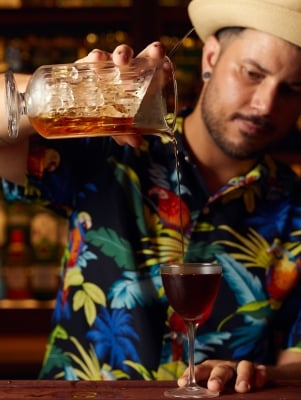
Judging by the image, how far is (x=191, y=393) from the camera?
5.22 feet

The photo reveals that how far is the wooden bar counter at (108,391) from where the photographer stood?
159 cm

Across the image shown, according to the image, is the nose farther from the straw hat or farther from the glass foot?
the glass foot

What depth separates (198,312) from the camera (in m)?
1.66

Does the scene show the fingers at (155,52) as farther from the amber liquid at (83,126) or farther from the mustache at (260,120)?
the mustache at (260,120)

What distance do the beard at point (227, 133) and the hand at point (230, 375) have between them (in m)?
0.62

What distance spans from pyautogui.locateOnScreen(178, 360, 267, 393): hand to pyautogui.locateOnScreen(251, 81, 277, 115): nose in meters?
0.65

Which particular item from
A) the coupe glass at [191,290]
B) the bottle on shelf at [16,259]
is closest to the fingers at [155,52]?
the coupe glass at [191,290]

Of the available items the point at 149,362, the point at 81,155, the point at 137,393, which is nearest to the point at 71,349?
the point at 149,362

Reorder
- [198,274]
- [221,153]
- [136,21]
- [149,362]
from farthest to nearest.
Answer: [136,21] → [221,153] → [149,362] → [198,274]

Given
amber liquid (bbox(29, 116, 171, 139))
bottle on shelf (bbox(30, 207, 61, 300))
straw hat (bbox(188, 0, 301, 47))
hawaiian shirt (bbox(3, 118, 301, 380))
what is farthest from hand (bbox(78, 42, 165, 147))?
bottle on shelf (bbox(30, 207, 61, 300))

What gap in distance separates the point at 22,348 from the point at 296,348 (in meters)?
1.68

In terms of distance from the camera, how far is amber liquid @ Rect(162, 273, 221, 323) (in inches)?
63.4

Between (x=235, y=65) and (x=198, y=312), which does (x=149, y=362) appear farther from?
(x=235, y=65)

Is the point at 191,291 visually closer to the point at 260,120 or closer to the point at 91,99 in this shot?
the point at 91,99
